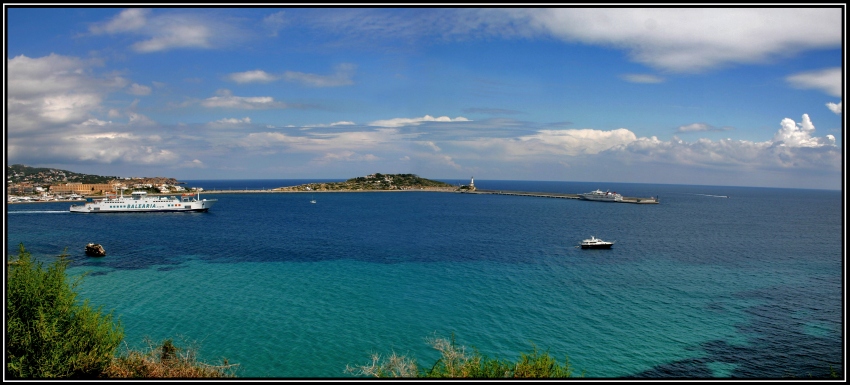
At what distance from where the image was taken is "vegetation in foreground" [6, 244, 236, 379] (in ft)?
49.3

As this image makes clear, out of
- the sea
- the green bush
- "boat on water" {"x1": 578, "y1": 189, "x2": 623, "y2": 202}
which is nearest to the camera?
the green bush

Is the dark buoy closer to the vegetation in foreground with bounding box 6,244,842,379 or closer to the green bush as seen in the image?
the vegetation in foreground with bounding box 6,244,842,379

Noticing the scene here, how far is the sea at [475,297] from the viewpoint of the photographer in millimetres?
22906

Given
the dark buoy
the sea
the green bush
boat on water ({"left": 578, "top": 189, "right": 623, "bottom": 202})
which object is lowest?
the sea

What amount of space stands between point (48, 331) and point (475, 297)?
23.8 m

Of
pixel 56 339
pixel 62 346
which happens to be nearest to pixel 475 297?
pixel 62 346

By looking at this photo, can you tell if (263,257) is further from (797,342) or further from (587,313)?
(797,342)

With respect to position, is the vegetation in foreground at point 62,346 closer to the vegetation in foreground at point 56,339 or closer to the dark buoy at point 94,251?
the vegetation in foreground at point 56,339

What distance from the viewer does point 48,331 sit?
15180 mm

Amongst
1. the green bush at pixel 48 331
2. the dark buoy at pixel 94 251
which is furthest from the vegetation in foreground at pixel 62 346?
the dark buoy at pixel 94 251

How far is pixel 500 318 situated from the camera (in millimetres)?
28000

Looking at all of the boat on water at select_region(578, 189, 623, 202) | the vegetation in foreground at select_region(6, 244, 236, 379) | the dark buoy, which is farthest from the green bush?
the boat on water at select_region(578, 189, 623, 202)

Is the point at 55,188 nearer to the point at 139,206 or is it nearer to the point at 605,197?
the point at 139,206

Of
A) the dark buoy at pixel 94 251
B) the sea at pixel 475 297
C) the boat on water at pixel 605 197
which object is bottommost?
the sea at pixel 475 297
